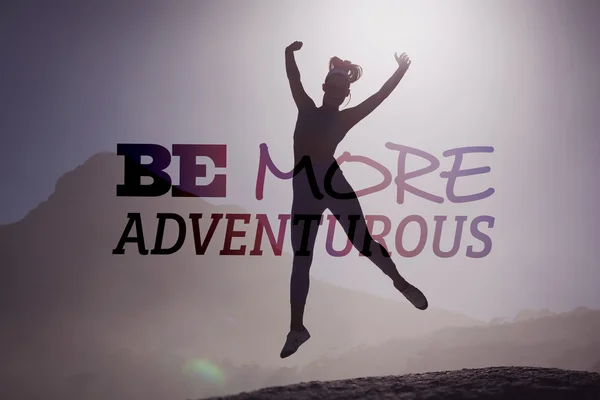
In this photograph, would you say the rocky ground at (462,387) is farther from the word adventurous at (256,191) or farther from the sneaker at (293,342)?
the word adventurous at (256,191)

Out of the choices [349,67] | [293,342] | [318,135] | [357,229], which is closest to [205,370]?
[293,342]

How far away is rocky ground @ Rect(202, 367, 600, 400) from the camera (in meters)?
2.37

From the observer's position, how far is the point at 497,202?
3107mm

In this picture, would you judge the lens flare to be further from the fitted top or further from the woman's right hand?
the woman's right hand

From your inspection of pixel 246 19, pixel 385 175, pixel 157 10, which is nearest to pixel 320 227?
pixel 385 175

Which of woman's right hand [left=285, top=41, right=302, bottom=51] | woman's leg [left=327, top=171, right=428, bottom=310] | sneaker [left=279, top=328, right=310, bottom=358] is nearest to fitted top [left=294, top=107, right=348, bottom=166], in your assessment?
woman's leg [left=327, top=171, right=428, bottom=310]

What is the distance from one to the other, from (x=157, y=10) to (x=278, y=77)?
742 millimetres

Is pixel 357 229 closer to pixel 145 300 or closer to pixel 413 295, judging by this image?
pixel 413 295

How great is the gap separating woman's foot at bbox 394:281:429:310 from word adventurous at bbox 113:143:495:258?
7.0 inches

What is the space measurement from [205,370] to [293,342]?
474 mm

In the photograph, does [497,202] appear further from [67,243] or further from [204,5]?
[67,243]

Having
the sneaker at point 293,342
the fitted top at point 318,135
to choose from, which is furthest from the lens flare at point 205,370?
the fitted top at point 318,135

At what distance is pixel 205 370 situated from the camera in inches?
117

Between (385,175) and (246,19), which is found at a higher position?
(246,19)
